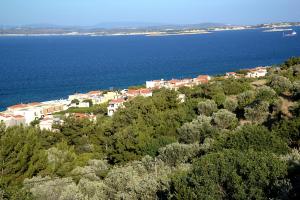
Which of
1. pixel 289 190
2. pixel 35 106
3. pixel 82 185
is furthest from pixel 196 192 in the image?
pixel 35 106

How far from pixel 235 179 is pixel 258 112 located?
995 centimetres

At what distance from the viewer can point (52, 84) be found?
228 ft

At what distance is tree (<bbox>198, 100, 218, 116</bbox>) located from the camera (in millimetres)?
21109

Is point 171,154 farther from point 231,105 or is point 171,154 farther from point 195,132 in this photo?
point 231,105

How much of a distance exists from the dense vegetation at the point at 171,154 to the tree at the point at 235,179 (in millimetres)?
20

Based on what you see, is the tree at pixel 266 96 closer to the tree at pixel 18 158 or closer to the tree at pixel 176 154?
the tree at pixel 176 154

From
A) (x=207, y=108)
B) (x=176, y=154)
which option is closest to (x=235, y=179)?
(x=176, y=154)

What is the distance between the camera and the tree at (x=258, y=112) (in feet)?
59.3

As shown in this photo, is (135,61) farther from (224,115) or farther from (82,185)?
(82,185)

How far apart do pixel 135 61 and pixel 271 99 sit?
77828 millimetres

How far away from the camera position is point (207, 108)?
836 inches

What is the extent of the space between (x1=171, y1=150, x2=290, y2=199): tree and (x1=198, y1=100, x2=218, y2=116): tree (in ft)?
37.5

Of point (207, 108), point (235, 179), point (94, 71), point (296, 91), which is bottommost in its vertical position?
point (94, 71)

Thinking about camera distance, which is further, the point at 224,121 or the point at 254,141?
the point at 224,121
